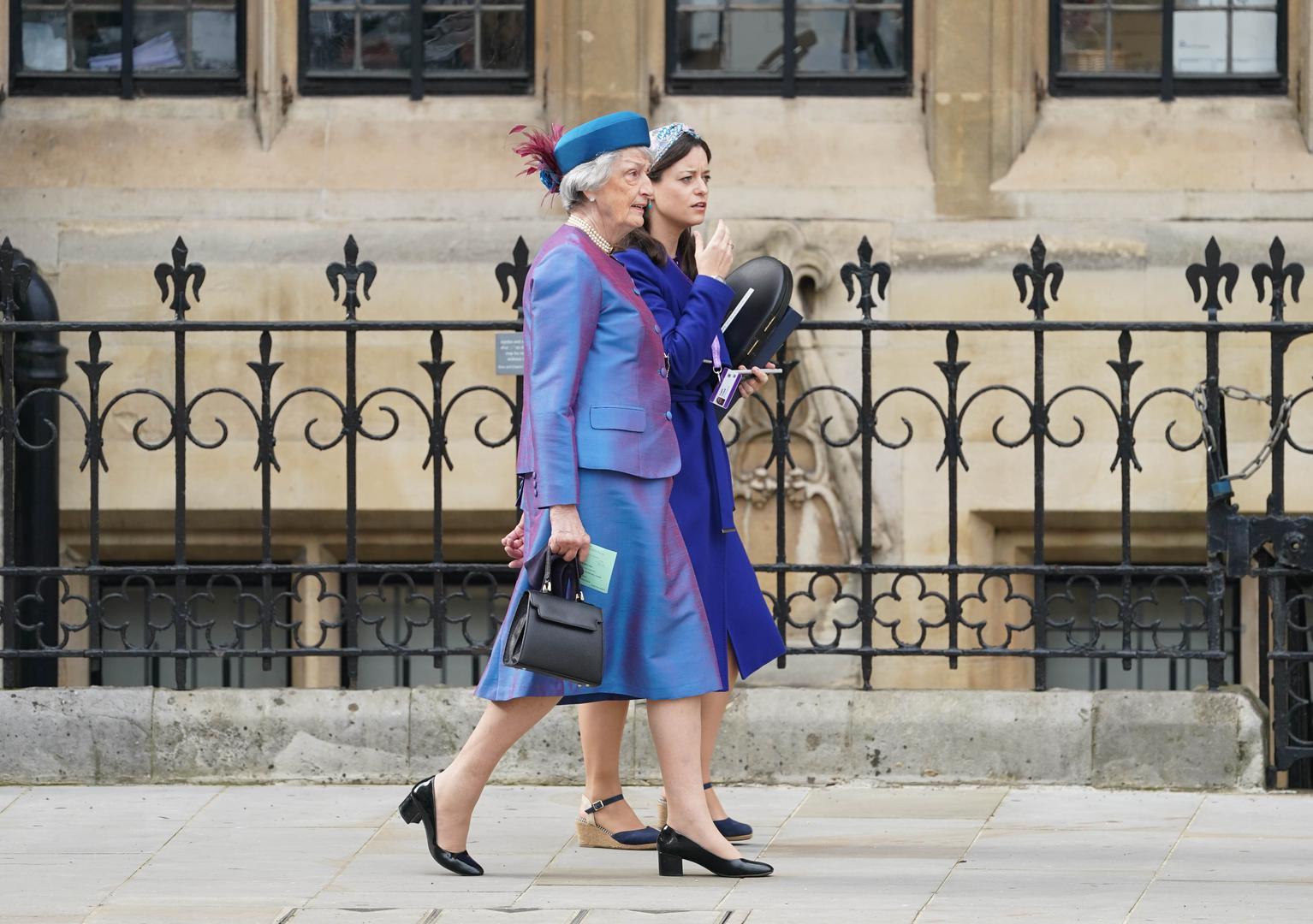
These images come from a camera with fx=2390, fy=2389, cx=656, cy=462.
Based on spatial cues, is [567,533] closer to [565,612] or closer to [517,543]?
[565,612]

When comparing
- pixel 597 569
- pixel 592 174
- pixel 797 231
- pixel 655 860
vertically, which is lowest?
pixel 655 860

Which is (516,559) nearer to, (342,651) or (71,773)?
(342,651)

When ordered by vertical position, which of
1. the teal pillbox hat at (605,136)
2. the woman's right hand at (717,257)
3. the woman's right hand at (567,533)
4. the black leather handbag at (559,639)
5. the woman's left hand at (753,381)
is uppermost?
the teal pillbox hat at (605,136)

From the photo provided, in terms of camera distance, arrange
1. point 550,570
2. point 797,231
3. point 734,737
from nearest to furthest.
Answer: point 550,570 < point 734,737 < point 797,231

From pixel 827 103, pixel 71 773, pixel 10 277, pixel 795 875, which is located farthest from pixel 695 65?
pixel 795 875

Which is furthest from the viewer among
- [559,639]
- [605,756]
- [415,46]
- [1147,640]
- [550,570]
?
[1147,640]

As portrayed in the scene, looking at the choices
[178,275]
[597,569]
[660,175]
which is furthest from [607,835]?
[178,275]

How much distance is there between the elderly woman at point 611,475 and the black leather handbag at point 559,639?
0.44 ft

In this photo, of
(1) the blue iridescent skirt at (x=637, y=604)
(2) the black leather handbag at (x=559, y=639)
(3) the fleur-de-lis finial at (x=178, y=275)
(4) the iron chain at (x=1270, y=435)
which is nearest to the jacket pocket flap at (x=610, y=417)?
(1) the blue iridescent skirt at (x=637, y=604)

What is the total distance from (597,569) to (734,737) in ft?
5.87

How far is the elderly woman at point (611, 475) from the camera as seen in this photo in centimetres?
565

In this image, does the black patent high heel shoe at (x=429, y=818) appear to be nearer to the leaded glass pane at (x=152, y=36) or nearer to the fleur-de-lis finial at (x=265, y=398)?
the fleur-de-lis finial at (x=265, y=398)

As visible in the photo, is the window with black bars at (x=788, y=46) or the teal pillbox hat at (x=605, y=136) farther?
the window with black bars at (x=788, y=46)

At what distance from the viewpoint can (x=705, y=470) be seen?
6.04m
